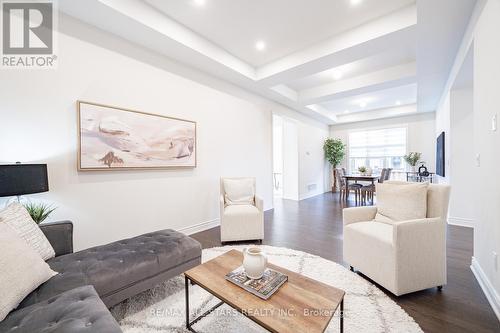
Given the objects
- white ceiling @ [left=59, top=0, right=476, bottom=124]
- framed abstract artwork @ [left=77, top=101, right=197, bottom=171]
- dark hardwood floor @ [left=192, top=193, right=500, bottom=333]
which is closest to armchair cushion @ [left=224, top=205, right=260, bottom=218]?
dark hardwood floor @ [left=192, top=193, right=500, bottom=333]

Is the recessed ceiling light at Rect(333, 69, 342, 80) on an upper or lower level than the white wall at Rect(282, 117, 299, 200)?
upper

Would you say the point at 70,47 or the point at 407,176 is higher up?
the point at 70,47

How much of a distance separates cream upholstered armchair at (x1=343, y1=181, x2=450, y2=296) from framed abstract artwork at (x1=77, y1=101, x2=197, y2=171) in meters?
2.53

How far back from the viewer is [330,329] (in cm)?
147

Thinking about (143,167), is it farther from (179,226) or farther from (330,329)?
(330,329)

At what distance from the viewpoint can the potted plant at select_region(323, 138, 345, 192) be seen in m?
7.84

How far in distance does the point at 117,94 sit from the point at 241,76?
2.00 meters

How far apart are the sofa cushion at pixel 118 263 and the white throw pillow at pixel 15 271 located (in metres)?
0.08

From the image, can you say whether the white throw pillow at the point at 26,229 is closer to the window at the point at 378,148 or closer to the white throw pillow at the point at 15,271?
the white throw pillow at the point at 15,271

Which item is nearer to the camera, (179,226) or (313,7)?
(313,7)

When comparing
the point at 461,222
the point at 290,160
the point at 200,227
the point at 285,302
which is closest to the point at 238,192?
the point at 200,227

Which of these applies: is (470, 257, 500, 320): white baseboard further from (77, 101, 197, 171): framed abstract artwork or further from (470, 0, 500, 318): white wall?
(77, 101, 197, 171): framed abstract artwork

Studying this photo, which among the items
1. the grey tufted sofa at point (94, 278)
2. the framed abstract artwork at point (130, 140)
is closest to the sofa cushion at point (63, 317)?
the grey tufted sofa at point (94, 278)

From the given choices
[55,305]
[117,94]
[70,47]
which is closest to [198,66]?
[117,94]
